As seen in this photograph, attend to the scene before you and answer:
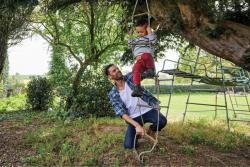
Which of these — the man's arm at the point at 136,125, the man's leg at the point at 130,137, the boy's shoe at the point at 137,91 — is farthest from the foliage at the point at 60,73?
the boy's shoe at the point at 137,91

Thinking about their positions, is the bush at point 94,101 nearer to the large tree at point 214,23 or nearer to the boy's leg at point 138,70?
the large tree at point 214,23

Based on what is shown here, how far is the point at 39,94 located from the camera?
→ 12.4 metres

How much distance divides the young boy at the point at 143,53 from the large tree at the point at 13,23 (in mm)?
1926

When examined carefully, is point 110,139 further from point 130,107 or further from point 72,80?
point 72,80

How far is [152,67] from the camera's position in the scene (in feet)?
17.1

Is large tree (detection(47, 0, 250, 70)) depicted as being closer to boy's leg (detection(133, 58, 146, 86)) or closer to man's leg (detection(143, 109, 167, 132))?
boy's leg (detection(133, 58, 146, 86))

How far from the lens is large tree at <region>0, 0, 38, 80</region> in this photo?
20.3ft

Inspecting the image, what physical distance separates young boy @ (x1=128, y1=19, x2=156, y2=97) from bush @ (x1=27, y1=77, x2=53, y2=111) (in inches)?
303

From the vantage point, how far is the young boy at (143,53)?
5.01 meters

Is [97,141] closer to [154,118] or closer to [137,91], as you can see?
[154,118]

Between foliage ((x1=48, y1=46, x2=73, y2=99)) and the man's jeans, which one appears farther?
foliage ((x1=48, y1=46, x2=73, y2=99))

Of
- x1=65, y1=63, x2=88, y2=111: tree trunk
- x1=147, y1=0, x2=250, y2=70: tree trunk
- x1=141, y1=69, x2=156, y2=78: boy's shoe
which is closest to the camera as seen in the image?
x1=147, y1=0, x2=250, y2=70: tree trunk

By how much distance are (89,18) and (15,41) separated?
450cm

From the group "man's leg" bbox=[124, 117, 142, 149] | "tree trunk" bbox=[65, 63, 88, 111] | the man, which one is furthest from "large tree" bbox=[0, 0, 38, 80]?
"tree trunk" bbox=[65, 63, 88, 111]
